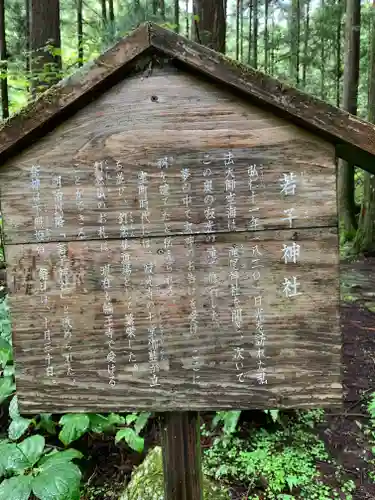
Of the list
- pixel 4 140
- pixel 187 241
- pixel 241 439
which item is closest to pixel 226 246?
pixel 187 241

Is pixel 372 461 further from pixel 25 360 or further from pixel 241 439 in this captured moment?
pixel 25 360

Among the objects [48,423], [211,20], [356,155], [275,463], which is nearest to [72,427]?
[48,423]

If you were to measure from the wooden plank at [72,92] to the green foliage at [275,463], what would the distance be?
2526mm

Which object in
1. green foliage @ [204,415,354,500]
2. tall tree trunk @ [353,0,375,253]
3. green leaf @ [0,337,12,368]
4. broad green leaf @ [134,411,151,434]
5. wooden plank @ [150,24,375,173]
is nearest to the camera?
wooden plank @ [150,24,375,173]

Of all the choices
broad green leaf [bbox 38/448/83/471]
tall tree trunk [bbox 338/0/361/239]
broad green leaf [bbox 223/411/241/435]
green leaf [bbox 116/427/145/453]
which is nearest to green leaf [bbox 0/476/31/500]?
broad green leaf [bbox 38/448/83/471]

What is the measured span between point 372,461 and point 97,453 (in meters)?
1.98

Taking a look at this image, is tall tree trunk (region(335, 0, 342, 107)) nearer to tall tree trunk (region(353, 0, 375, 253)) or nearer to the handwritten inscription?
tall tree trunk (region(353, 0, 375, 253))

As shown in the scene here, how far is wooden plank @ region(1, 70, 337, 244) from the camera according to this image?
147 cm

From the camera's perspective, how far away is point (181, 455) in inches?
72.6

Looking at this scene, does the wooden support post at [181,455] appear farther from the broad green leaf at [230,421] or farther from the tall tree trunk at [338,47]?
the tall tree trunk at [338,47]

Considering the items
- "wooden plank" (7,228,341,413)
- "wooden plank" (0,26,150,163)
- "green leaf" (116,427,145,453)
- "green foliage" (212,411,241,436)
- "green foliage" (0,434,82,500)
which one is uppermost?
"wooden plank" (0,26,150,163)

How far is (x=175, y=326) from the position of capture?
5.05 feet

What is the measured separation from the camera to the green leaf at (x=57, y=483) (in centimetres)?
216

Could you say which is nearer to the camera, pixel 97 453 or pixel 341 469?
pixel 341 469
